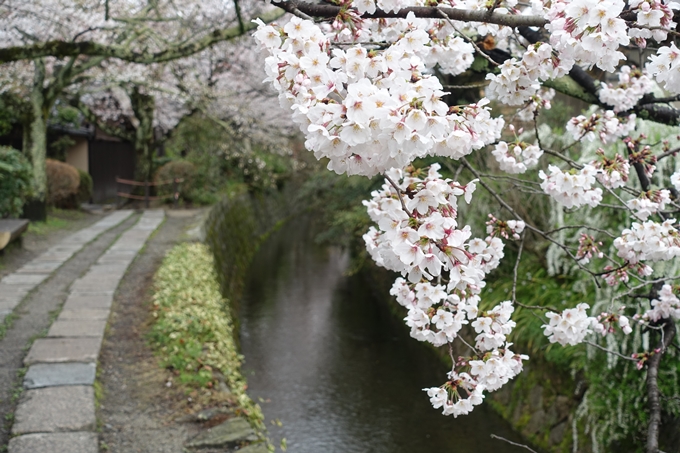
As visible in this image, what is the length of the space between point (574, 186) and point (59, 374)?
3226mm

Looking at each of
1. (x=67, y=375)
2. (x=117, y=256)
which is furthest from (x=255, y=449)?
(x=117, y=256)

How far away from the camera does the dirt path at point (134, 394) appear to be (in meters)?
3.38

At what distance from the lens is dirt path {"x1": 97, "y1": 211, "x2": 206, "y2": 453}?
133 inches

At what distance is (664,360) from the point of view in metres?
4.15

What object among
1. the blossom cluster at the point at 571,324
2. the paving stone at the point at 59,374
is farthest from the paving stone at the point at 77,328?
the blossom cluster at the point at 571,324

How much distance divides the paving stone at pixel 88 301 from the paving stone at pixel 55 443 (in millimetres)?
2324

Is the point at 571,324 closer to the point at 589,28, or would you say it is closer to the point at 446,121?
the point at 589,28

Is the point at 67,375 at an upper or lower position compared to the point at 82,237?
lower

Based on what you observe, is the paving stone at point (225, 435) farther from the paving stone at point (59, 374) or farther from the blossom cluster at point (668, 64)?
the blossom cluster at point (668, 64)

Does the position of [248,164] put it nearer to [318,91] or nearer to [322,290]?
[322,290]

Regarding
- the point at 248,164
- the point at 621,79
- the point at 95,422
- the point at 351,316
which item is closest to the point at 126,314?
the point at 95,422

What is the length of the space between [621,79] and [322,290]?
28.5 feet

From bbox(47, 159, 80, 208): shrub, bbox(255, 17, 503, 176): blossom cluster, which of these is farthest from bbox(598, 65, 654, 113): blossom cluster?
bbox(47, 159, 80, 208): shrub

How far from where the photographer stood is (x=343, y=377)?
715 cm
